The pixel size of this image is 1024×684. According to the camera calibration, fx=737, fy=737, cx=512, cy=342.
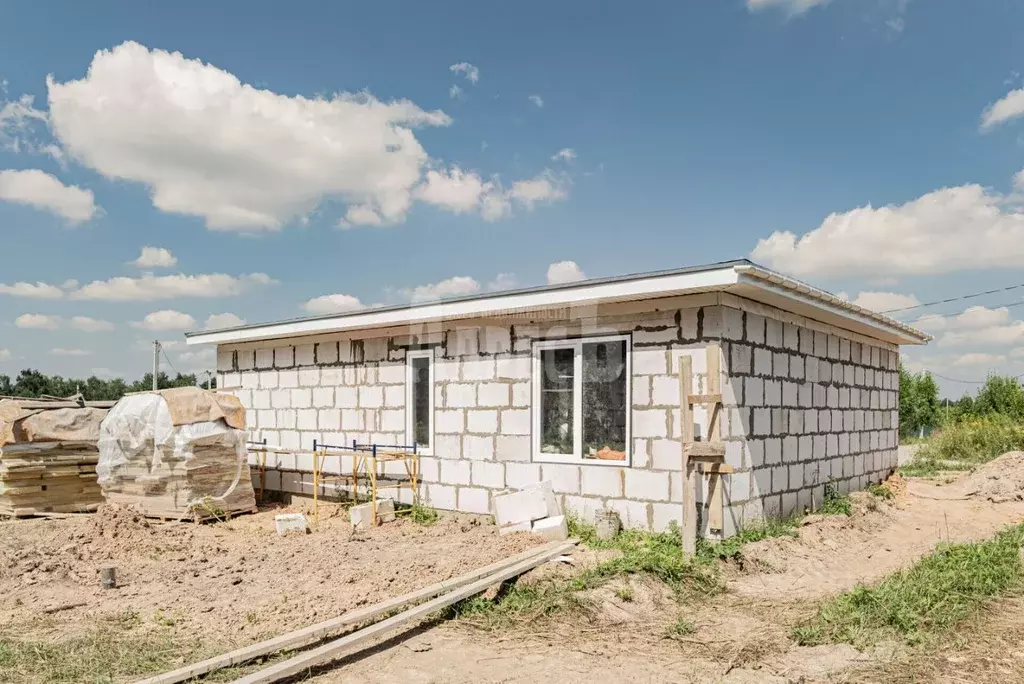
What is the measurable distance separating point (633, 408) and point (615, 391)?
0.33 metres

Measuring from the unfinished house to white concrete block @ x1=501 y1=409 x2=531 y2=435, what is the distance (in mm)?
20

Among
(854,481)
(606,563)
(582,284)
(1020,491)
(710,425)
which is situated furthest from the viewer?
(1020,491)

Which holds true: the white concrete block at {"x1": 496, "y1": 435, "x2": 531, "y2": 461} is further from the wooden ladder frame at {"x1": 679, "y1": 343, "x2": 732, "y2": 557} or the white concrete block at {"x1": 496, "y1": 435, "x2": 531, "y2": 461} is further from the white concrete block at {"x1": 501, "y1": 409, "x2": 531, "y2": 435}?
the wooden ladder frame at {"x1": 679, "y1": 343, "x2": 732, "y2": 557}

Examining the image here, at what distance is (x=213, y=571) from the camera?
26.0ft

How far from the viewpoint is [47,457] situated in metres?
12.1

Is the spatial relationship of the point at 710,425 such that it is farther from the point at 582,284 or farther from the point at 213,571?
the point at 213,571

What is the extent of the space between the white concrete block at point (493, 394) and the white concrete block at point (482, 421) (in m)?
0.12

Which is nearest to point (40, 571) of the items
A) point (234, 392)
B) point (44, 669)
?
point (44, 669)

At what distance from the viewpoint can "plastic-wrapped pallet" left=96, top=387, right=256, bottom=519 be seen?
1070cm

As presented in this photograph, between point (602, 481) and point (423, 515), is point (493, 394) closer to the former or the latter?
point (602, 481)

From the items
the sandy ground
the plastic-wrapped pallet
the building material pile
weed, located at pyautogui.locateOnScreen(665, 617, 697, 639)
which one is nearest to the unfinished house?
the sandy ground

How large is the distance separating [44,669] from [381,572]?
301 centimetres

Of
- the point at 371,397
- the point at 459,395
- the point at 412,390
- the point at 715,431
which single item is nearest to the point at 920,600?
the point at 715,431

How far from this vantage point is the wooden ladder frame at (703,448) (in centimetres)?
750
